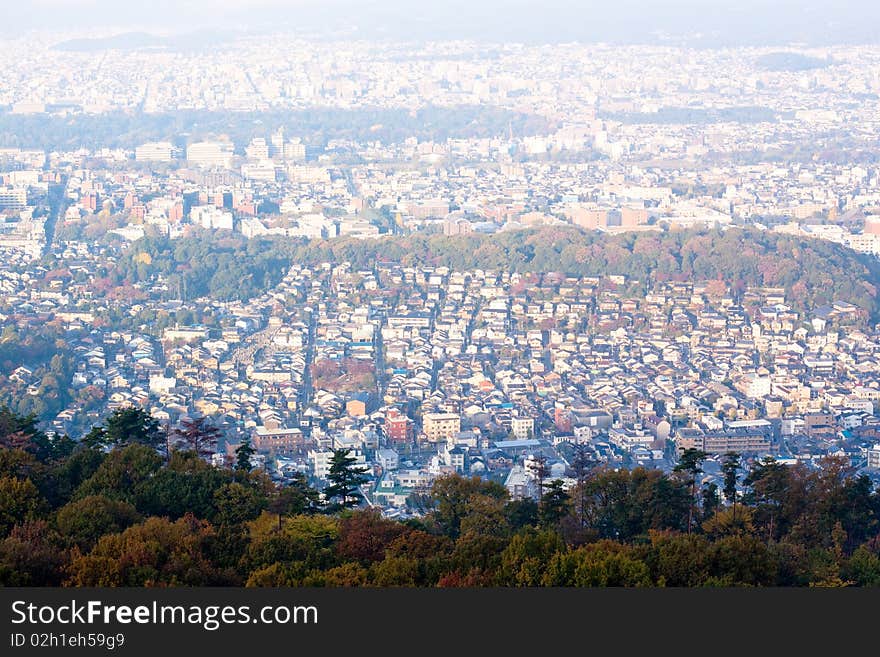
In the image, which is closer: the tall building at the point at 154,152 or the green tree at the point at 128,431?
the green tree at the point at 128,431

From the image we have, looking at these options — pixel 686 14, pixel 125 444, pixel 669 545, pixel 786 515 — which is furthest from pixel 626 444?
pixel 686 14

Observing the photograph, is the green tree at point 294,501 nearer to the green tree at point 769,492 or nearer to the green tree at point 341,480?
the green tree at point 341,480

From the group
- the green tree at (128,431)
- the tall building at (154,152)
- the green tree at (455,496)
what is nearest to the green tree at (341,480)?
the green tree at (455,496)

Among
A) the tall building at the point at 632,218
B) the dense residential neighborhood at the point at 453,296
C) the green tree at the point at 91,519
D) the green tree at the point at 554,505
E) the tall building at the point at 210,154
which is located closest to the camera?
the green tree at the point at 91,519

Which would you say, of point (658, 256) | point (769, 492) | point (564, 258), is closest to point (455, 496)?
point (769, 492)

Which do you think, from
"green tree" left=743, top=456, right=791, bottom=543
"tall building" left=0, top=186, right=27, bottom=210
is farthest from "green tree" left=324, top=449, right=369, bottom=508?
"tall building" left=0, top=186, right=27, bottom=210

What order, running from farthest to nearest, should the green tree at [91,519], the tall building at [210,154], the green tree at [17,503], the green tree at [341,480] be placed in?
the tall building at [210,154]
the green tree at [341,480]
the green tree at [17,503]
the green tree at [91,519]

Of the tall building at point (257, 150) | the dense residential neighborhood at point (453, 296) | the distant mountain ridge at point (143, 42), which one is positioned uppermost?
the distant mountain ridge at point (143, 42)

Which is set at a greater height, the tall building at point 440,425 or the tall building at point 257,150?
the tall building at point 257,150
